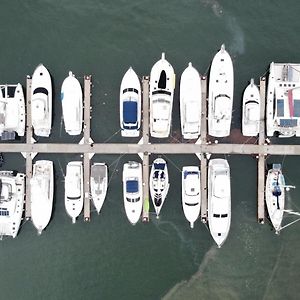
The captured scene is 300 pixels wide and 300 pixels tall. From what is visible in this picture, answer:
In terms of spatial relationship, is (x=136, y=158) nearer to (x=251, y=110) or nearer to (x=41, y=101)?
(x=41, y=101)

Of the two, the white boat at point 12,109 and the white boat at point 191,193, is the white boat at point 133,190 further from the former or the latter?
the white boat at point 12,109

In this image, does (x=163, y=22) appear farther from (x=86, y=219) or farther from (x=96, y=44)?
(x=86, y=219)

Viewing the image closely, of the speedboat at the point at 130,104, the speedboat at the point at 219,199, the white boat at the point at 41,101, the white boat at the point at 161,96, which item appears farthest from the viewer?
the white boat at the point at 41,101

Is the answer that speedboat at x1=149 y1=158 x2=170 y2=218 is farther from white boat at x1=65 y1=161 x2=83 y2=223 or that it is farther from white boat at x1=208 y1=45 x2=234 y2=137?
white boat at x1=65 y1=161 x2=83 y2=223

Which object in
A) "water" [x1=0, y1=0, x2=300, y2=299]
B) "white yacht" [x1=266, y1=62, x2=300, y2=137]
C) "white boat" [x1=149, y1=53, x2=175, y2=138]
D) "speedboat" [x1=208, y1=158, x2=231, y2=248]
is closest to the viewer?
"white yacht" [x1=266, y1=62, x2=300, y2=137]

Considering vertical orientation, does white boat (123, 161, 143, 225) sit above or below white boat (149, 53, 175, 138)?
below

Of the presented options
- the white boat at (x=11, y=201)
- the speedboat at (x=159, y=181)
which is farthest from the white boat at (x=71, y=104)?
the speedboat at (x=159, y=181)

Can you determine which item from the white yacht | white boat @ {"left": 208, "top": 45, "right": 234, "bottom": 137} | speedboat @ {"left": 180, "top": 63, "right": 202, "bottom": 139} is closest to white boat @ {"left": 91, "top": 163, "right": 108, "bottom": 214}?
speedboat @ {"left": 180, "top": 63, "right": 202, "bottom": 139}
